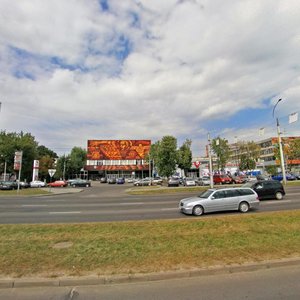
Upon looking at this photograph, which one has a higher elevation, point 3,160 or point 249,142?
point 249,142

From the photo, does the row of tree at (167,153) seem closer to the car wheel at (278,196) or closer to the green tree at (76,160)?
the green tree at (76,160)

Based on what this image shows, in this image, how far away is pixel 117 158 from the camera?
94.1 meters

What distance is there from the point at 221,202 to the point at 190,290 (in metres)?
11.4

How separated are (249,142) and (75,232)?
7226cm

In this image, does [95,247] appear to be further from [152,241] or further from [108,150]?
[108,150]

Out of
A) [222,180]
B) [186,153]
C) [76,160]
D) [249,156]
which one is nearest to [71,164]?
[76,160]

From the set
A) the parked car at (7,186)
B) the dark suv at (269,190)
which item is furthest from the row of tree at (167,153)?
the dark suv at (269,190)

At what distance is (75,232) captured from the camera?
961cm

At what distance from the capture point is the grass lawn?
19.5ft

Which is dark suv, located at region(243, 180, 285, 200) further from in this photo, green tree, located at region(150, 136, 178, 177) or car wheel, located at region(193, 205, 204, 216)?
green tree, located at region(150, 136, 178, 177)

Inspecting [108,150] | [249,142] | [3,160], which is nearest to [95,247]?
[3,160]

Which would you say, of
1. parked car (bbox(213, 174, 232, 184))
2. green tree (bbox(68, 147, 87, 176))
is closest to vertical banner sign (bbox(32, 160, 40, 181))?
parked car (bbox(213, 174, 232, 184))

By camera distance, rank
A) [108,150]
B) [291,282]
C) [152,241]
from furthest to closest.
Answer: [108,150], [152,241], [291,282]

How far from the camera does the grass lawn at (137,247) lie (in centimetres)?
593
